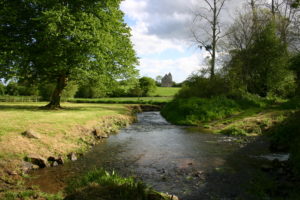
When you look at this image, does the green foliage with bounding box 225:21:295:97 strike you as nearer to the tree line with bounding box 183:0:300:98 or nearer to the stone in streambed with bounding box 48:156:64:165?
the tree line with bounding box 183:0:300:98

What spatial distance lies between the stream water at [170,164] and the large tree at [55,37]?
10.6 metres

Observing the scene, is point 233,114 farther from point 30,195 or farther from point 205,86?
point 30,195

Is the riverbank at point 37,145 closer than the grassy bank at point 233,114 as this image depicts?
Yes

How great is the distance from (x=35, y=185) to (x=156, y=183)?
4.21 m

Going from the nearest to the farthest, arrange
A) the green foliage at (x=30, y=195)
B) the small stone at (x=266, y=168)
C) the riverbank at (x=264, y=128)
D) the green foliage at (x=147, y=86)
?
the green foliage at (x=30, y=195), the riverbank at (x=264, y=128), the small stone at (x=266, y=168), the green foliage at (x=147, y=86)

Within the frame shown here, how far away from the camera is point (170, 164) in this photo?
33.6ft

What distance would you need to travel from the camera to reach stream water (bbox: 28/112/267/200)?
25.4ft

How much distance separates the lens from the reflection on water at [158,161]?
8.13m

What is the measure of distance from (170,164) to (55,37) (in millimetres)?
17456

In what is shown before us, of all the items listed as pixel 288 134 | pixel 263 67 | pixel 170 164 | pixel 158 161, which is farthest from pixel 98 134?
pixel 263 67

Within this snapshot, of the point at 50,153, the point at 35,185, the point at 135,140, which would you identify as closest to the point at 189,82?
the point at 135,140

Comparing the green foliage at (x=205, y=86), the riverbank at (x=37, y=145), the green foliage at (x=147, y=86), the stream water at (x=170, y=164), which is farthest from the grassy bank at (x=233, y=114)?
the green foliage at (x=147, y=86)

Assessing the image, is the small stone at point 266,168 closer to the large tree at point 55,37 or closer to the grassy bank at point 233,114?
the grassy bank at point 233,114

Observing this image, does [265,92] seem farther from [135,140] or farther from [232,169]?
[232,169]
